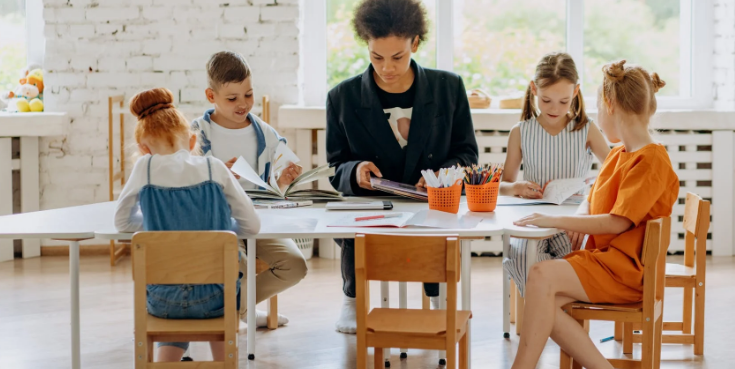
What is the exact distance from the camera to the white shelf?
4.38 m

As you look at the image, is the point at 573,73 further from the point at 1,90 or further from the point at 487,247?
the point at 1,90

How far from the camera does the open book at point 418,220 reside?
227cm

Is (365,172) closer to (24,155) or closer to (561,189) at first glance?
(561,189)

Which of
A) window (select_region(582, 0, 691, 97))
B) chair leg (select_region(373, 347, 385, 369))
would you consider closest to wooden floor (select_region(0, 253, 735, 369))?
chair leg (select_region(373, 347, 385, 369))

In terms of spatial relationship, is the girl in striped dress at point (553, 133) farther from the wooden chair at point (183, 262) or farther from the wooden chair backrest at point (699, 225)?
the wooden chair at point (183, 262)

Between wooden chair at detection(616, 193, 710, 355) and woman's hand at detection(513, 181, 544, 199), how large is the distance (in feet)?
1.63

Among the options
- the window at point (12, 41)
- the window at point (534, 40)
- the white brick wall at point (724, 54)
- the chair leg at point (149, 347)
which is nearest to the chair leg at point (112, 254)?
the window at point (12, 41)

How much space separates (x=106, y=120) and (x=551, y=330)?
10.0 ft

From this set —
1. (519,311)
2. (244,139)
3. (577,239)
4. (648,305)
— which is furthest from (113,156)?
(648,305)

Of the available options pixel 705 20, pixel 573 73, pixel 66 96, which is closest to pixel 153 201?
pixel 573 73

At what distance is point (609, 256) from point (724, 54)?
286 cm

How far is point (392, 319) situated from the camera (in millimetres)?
2115

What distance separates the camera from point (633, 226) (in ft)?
7.48

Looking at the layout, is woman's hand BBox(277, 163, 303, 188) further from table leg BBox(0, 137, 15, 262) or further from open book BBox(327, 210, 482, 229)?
table leg BBox(0, 137, 15, 262)
